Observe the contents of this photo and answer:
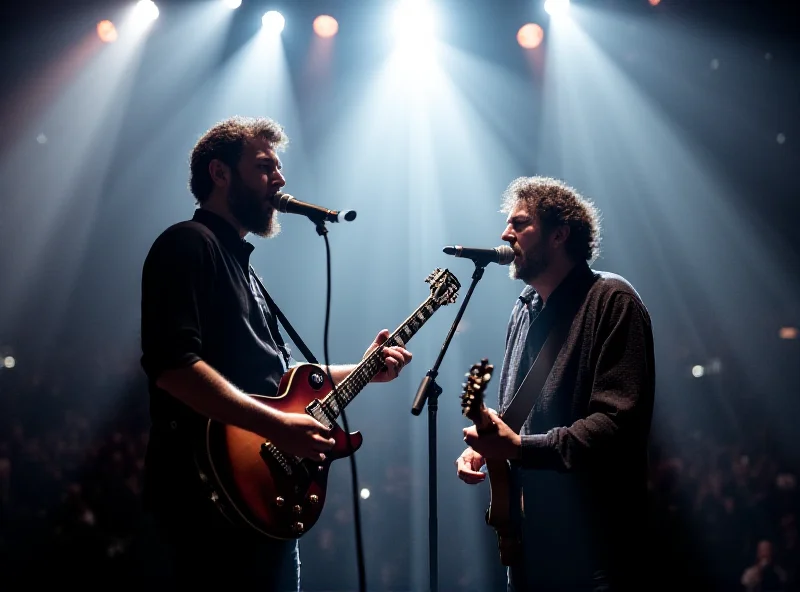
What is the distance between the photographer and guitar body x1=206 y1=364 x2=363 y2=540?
1.94m

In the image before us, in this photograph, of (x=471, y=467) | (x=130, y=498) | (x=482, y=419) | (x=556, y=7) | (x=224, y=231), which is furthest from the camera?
(x=556, y=7)

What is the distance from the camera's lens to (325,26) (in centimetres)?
582

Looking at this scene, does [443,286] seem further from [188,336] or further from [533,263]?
[188,336]

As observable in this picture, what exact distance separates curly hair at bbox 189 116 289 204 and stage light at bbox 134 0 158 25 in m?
3.78

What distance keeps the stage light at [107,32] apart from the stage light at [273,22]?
4.29ft

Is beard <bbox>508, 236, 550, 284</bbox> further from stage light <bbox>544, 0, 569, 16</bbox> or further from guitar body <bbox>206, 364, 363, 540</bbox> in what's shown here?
stage light <bbox>544, 0, 569, 16</bbox>

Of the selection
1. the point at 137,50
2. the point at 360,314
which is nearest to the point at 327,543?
the point at 360,314

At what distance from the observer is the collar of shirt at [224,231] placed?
2412 mm

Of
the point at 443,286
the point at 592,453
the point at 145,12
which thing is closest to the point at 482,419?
the point at 592,453

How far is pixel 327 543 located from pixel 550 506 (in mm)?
3275

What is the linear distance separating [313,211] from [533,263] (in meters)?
1.05

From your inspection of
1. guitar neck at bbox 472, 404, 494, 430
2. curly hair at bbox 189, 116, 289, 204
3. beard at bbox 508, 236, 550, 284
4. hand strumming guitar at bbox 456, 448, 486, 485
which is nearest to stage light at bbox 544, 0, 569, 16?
beard at bbox 508, 236, 550, 284

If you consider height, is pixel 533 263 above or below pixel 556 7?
below

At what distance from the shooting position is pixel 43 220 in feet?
19.2
